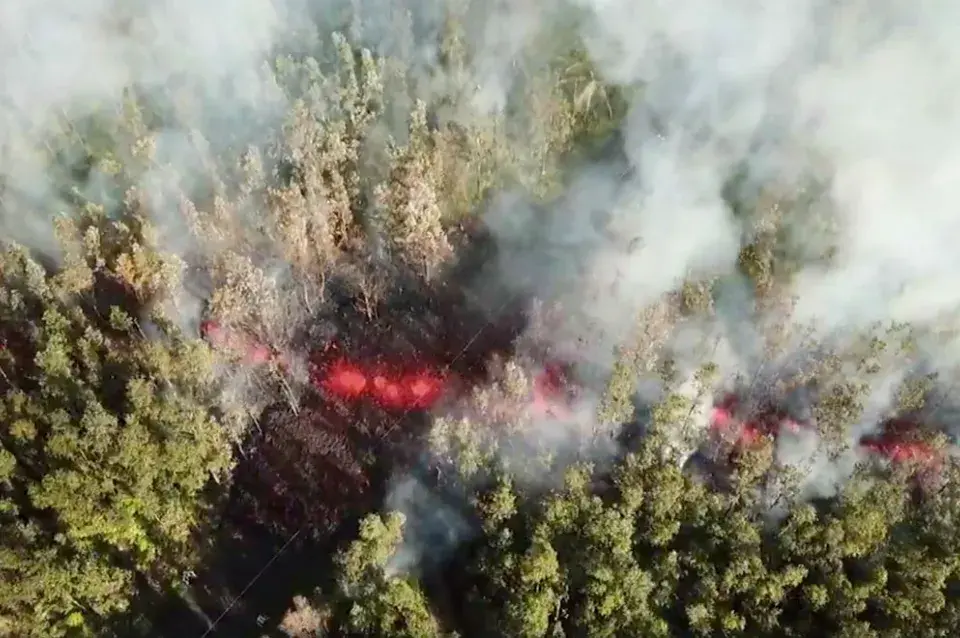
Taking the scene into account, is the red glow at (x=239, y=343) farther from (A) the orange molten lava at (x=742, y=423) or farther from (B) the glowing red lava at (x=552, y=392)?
(A) the orange molten lava at (x=742, y=423)

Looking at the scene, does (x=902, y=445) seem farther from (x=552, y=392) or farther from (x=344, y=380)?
(x=344, y=380)

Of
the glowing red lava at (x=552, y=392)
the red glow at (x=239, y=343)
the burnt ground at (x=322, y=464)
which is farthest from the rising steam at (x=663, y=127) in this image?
the red glow at (x=239, y=343)

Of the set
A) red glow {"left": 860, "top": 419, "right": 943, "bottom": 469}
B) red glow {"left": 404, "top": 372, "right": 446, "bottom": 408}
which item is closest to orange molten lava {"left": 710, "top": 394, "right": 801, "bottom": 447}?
red glow {"left": 860, "top": 419, "right": 943, "bottom": 469}

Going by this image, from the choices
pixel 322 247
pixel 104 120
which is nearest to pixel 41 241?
pixel 104 120

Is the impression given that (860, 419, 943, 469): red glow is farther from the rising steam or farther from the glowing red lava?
the glowing red lava

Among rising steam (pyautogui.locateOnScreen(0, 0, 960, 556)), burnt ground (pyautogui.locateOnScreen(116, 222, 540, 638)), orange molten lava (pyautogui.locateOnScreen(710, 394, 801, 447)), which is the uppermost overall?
rising steam (pyautogui.locateOnScreen(0, 0, 960, 556))

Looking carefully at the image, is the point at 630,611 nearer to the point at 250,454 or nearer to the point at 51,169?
the point at 250,454

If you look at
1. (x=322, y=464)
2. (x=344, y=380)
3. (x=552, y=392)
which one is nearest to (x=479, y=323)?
(x=552, y=392)
